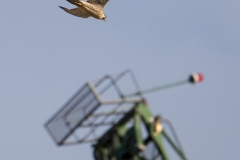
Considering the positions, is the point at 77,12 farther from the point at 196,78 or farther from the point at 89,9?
the point at 196,78

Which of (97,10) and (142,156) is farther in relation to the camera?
(97,10)

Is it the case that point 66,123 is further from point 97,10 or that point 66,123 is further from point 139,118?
point 97,10

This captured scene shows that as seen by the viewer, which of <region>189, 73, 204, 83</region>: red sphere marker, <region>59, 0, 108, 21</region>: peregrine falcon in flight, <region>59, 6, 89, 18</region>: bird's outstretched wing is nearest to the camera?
<region>189, 73, 204, 83</region>: red sphere marker

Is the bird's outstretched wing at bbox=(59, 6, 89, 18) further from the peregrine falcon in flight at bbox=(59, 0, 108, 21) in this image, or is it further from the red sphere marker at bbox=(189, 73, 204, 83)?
the red sphere marker at bbox=(189, 73, 204, 83)

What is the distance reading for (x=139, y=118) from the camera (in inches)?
544

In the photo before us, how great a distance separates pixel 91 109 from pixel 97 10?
2689cm

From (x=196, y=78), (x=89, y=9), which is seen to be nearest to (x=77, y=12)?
(x=89, y=9)

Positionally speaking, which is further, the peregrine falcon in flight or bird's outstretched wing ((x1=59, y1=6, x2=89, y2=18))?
bird's outstretched wing ((x1=59, y1=6, x2=89, y2=18))

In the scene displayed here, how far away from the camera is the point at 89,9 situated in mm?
39688

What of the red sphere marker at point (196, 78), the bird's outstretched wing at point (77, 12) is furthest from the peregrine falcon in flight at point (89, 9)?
the red sphere marker at point (196, 78)

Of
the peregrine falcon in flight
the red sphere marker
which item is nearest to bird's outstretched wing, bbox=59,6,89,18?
the peregrine falcon in flight

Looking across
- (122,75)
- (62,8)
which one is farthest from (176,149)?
(62,8)

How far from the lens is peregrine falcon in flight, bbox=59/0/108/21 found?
39.6 metres

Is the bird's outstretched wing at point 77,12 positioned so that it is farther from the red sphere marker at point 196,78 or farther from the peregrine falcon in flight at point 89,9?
the red sphere marker at point 196,78
